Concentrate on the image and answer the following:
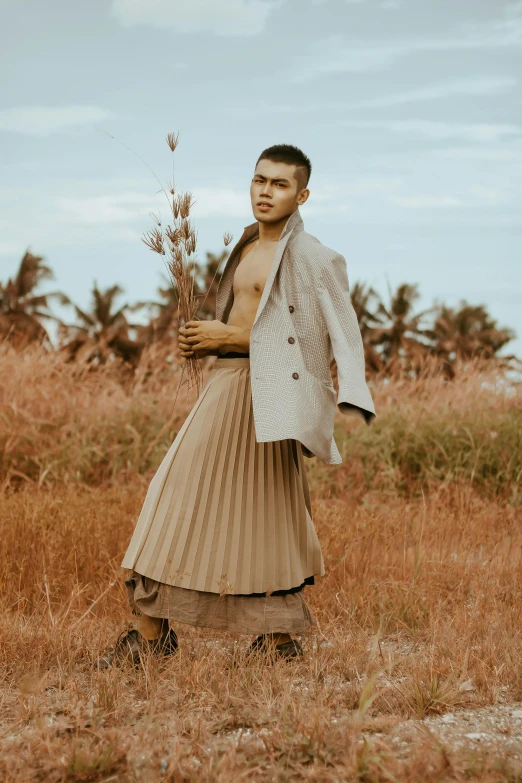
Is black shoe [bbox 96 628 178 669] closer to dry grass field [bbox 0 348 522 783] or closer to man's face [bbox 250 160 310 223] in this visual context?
dry grass field [bbox 0 348 522 783]

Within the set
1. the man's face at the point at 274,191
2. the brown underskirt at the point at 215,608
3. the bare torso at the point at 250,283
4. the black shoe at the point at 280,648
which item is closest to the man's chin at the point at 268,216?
the man's face at the point at 274,191

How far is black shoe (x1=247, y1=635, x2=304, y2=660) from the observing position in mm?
3262

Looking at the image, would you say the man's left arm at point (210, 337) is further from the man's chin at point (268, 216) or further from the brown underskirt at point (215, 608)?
the brown underskirt at point (215, 608)

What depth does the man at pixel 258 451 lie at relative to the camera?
3.16 metres

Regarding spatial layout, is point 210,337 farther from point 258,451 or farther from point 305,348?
point 258,451

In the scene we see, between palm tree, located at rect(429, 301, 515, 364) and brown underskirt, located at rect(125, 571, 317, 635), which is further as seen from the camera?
palm tree, located at rect(429, 301, 515, 364)

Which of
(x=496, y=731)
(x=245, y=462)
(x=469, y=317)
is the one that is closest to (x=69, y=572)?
(x=245, y=462)

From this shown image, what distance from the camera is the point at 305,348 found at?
329 centimetres

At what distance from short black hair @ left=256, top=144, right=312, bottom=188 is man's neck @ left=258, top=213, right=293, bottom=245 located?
0.54ft

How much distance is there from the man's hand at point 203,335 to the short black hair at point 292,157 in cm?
68

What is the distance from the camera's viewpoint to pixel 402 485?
24.4 ft

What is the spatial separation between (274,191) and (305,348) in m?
0.64

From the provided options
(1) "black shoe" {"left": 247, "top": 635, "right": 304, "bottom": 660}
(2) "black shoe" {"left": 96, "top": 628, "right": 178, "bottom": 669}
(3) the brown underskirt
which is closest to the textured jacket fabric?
(3) the brown underskirt

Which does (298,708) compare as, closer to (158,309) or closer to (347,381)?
(347,381)
